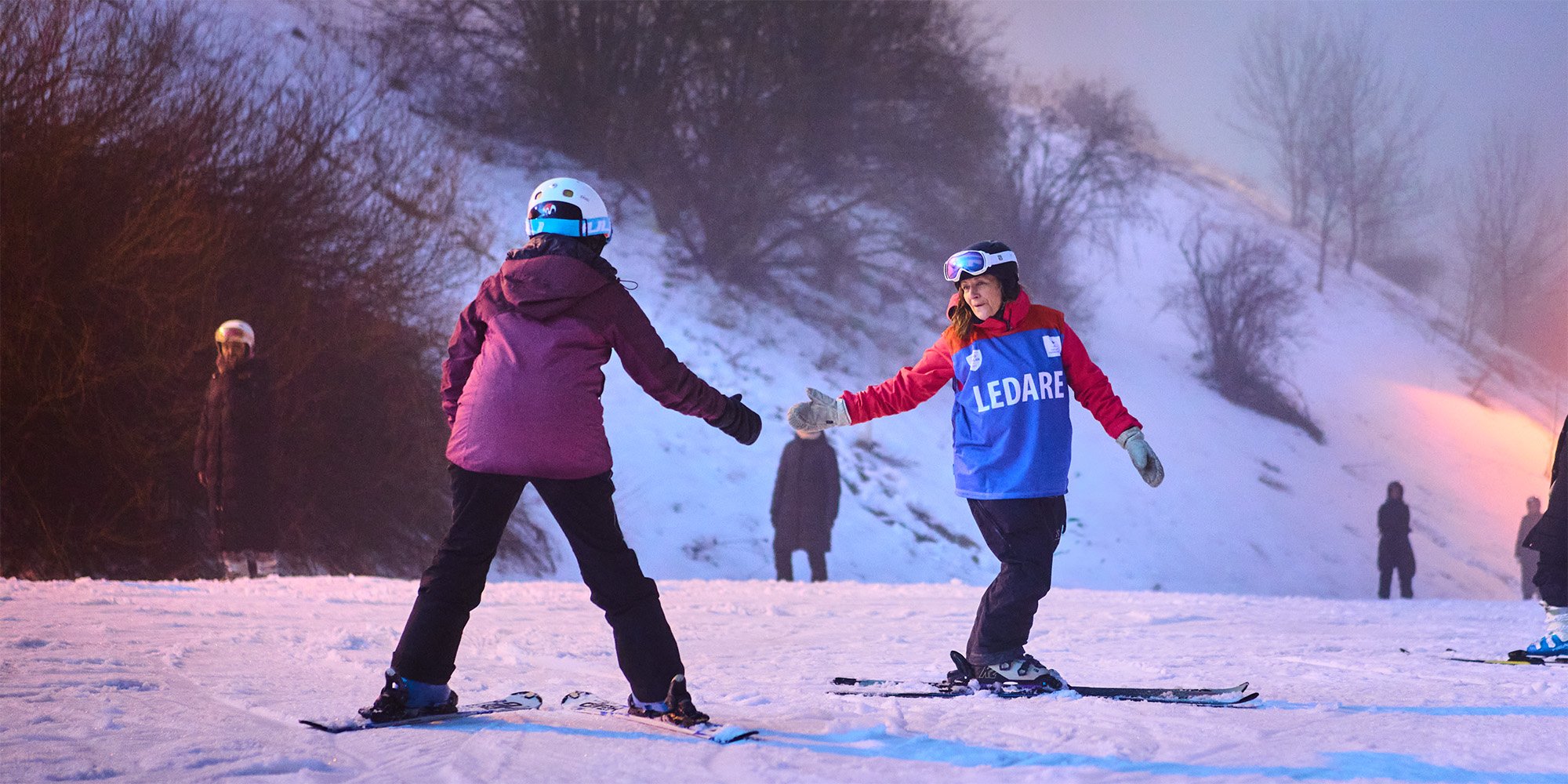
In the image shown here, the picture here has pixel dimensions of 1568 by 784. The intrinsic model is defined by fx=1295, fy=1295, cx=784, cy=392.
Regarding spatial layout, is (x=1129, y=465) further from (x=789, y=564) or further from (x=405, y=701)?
(x=405, y=701)

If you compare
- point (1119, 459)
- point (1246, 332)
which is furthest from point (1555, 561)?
point (1246, 332)

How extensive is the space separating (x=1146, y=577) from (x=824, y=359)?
597cm

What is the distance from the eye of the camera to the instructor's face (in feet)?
15.0

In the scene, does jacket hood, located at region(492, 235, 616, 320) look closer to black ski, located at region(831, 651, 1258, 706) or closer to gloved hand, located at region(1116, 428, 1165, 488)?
black ski, located at region(831, 651, 1258, 706)

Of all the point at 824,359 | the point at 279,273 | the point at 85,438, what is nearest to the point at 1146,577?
the point at 824,359

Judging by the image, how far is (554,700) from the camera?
4234 millimetres

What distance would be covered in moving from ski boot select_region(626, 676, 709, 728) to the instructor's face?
5.68 feet

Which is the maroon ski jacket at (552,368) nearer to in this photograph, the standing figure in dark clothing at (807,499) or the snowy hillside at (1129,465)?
the standing figure in dark clothing at (807,499)

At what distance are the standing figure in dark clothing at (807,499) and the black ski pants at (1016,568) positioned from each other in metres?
7.11

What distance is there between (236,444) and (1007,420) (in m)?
6.49

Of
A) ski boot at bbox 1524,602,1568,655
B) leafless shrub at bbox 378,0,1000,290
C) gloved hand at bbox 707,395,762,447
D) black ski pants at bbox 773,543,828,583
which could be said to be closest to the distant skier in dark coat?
ski boot at bbox 1524,602,1568,655

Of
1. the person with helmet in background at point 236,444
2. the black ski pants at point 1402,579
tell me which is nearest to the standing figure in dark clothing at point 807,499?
the person with helmet in background at point 236,444

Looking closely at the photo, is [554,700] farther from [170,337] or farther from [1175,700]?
[170,337]

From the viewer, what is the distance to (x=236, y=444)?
9.03 metres
